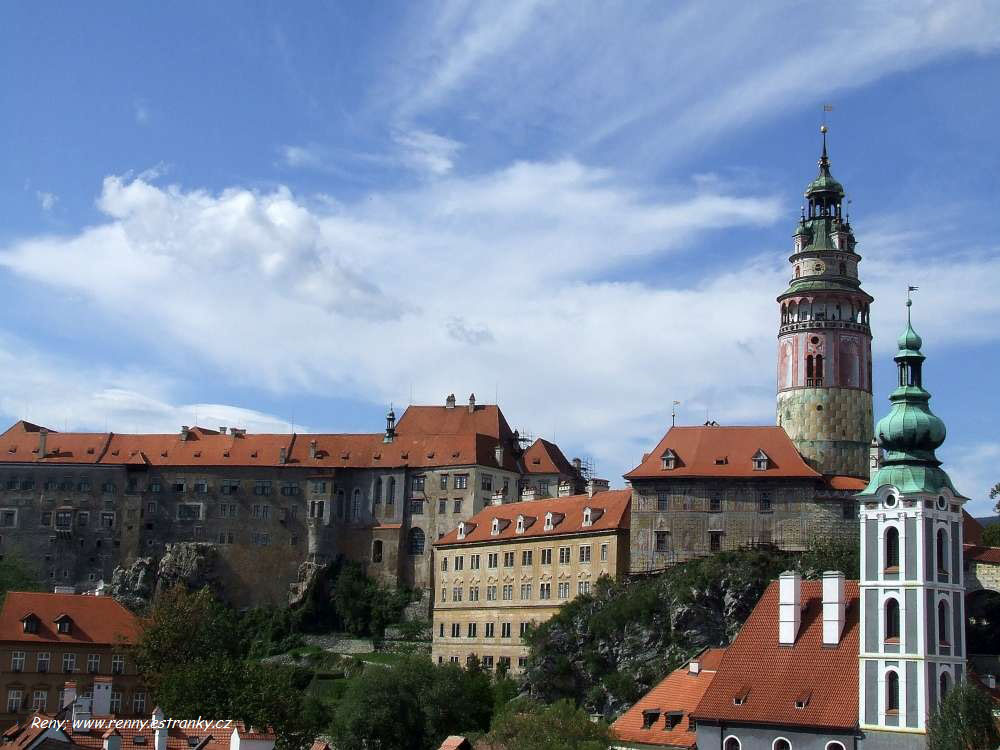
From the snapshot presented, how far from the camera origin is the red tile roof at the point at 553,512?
8631cm

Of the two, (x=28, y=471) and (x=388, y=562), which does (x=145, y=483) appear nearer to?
(x=28, y=471)

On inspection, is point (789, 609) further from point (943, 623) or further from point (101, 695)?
point (101, 695)

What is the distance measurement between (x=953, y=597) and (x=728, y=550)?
27.6m

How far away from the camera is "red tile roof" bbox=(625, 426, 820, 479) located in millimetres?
83125

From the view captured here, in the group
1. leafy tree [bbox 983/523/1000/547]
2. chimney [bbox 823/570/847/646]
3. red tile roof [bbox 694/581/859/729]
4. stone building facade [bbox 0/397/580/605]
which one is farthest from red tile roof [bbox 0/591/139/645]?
leafy tree [bbox 983/523/1000/547]

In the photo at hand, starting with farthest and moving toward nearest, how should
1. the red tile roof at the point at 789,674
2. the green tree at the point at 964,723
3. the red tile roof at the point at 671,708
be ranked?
the red tile roof at the point at 671,708 → the red tile roof at the point at 789,674 → the green tree at the point at 964,723

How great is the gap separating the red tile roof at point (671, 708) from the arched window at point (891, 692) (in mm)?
6869

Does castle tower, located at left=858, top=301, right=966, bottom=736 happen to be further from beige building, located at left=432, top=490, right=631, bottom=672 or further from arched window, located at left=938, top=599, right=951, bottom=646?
beige building, located at left=432, top=490, right=631, bottom=672

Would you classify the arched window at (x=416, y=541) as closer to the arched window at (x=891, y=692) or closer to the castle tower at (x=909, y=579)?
the castle tower at (x=909, y=579)

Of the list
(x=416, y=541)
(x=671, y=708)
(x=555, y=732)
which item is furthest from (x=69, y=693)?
(x=416, y=541)

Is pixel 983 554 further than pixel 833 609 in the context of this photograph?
Yes

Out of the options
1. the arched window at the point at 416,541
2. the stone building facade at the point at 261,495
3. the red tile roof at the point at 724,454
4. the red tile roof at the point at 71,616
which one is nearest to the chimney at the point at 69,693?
the red tile roof at the point at 71,616

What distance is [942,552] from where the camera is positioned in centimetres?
5497

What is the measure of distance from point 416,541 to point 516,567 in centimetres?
1899
